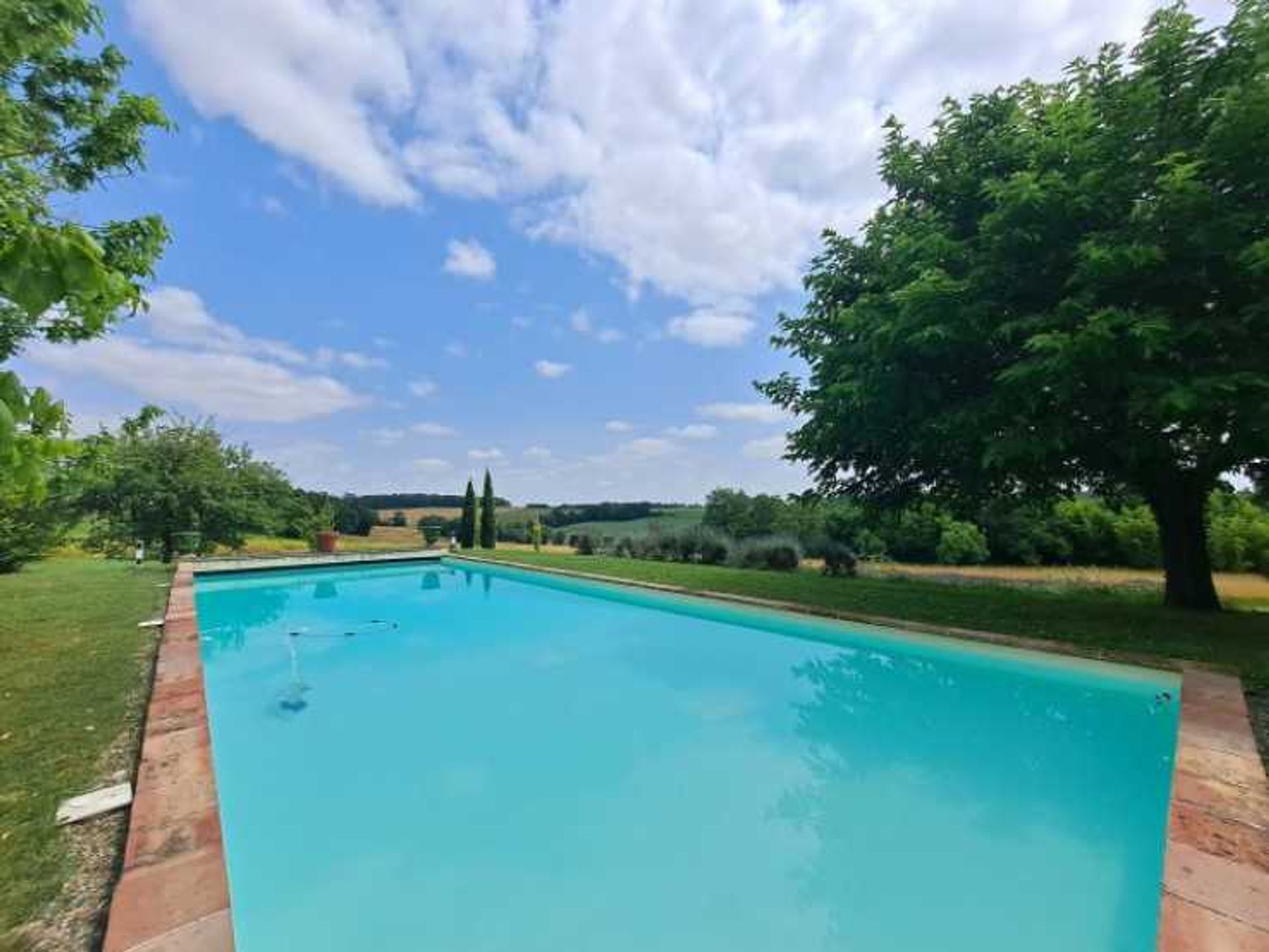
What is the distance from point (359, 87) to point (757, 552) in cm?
1264

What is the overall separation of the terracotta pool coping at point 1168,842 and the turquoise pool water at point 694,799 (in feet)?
1.09

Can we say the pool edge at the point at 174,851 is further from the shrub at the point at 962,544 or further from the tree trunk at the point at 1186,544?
the shrub at the point at 962,544

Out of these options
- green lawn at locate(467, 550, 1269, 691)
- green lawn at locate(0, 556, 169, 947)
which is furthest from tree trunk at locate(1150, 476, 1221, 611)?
green lawn at locate(0, 556, 169, 947)

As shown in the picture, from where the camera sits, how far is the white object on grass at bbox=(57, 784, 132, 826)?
249cm

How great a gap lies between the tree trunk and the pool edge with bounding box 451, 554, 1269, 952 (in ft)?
13.5

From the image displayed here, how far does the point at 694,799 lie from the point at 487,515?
68.6ft

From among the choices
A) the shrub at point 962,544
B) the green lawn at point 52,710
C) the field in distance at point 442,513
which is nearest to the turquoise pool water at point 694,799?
the green lawn at point 52,710

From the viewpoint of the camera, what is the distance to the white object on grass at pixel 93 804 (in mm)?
2488

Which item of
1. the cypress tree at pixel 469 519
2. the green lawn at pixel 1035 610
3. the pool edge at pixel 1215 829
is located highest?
the cypress tree at pixel 469 519

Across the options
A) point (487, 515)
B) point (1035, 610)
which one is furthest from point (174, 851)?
point (487, 515)

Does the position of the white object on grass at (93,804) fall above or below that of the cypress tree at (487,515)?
below

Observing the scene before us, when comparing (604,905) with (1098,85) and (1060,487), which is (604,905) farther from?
(1098,85)

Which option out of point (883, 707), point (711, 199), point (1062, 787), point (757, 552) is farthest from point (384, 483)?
point (1062, 787)

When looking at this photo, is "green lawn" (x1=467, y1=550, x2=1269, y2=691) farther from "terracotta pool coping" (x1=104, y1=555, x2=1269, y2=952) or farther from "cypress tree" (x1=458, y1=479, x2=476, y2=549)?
"cypress tree" (x1=458, y1=479, x2=476, y2=549)
